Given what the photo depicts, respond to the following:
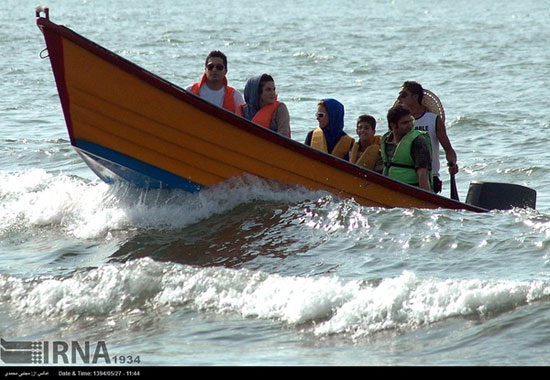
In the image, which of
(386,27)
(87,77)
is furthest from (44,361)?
(386,27)

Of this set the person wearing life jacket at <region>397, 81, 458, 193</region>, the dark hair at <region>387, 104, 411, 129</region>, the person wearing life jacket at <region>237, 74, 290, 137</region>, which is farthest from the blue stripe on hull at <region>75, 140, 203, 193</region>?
the person wearing life jacket at <region>397, 81, 458, 193</region>

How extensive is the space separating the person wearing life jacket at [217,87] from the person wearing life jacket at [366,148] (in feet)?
3.59

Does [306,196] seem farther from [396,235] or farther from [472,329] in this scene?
[472,329]

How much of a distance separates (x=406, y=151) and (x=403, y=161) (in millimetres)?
124

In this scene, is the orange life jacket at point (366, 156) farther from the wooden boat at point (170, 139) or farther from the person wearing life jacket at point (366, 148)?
the wooden boat at point (170, 139)

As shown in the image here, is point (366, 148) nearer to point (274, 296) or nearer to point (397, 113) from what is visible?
point (397, 113)

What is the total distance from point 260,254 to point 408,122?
1.54 metres

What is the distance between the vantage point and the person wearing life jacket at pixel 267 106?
8.16 m

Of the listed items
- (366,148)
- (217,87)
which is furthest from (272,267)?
(217,87)

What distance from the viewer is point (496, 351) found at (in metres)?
5.30

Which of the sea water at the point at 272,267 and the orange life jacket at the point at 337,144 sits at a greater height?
the orange life jacket at the point at 337,144

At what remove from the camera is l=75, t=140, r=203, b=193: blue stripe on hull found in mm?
7887

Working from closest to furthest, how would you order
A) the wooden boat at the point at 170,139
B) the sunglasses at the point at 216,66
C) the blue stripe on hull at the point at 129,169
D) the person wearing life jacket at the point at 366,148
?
the wooden boat at the point at 170,139, the blue stripe on hull at the point at 129,169, the person wearing life jacket at the point at 366,148, the sunglasses at the point at 216,66

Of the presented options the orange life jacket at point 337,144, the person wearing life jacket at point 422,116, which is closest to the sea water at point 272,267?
the orange life jacket at point 337,144
